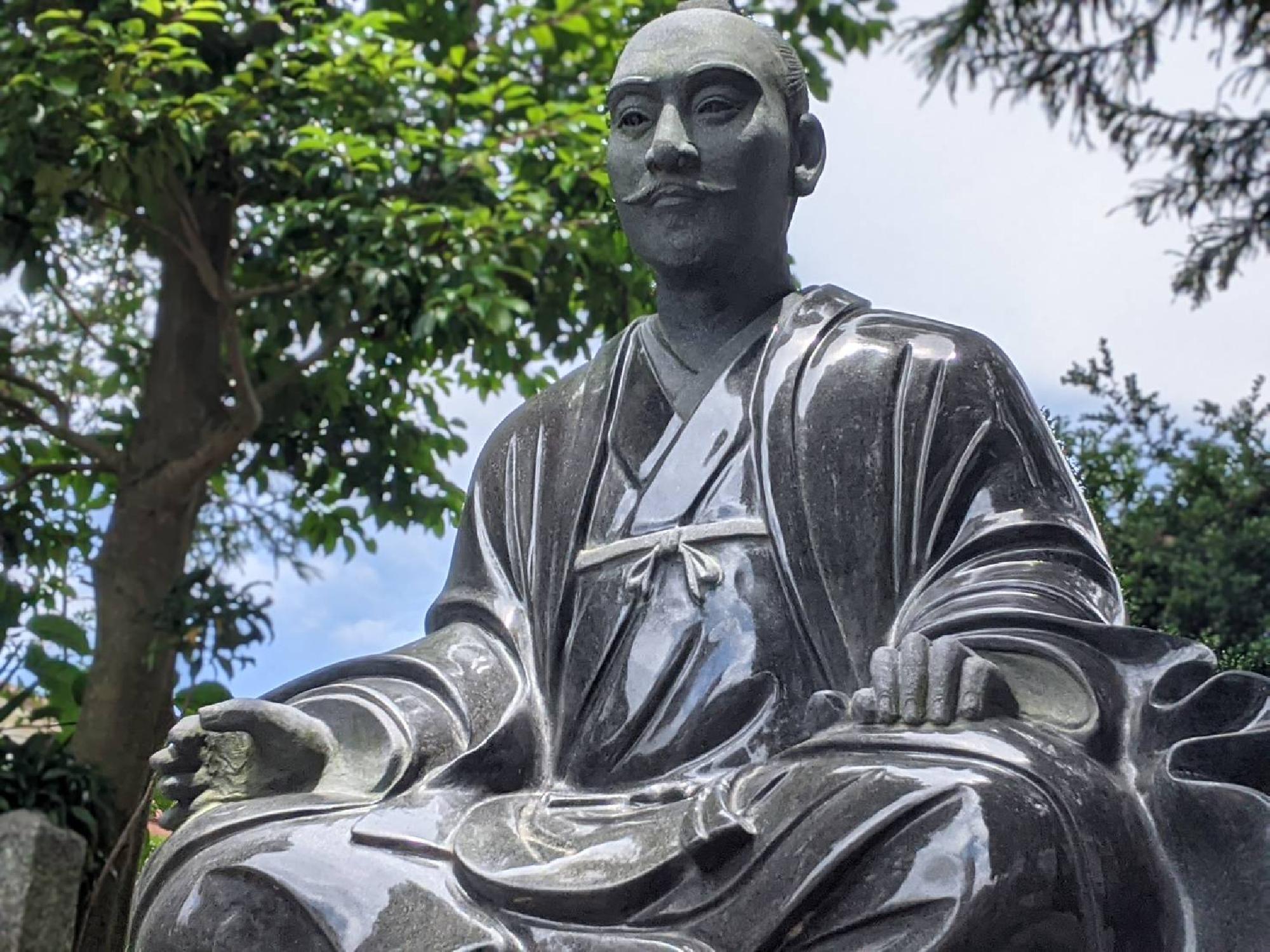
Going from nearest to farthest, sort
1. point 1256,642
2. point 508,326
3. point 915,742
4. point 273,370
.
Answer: point 915,742 → point 508,326 → point 1256,642 → point 273,370

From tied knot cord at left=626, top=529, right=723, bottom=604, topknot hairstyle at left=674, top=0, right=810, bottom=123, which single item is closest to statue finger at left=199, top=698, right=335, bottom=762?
tied knot cord at left=626, top=529, right=723, bottom=604

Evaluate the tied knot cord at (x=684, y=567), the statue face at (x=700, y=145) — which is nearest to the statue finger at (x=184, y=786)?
the tied knot cord at (x=684, y=567)

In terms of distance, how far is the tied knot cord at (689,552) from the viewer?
3492 millimetres

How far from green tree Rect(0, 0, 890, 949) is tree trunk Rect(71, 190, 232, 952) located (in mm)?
11

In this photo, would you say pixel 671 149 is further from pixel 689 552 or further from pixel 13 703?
pixel 13 703

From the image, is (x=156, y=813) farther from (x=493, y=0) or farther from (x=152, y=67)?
(x=493, y=0)

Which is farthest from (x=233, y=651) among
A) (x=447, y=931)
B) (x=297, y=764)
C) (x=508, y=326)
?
(x=447, y=931)

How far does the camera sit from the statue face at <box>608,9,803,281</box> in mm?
3768

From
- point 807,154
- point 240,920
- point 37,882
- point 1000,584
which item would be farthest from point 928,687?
point 37,882

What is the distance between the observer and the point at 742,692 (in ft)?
11.1

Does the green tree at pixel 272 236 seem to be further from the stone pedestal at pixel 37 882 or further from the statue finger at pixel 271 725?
the statue finger at pixel 271 725

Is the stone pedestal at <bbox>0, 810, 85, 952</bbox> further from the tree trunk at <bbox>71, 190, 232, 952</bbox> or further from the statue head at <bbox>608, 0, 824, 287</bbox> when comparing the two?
the statue head at <bbox>608, 0, 824, 287</bbox>

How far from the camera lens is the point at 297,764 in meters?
3.43

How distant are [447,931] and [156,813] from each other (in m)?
4.62
